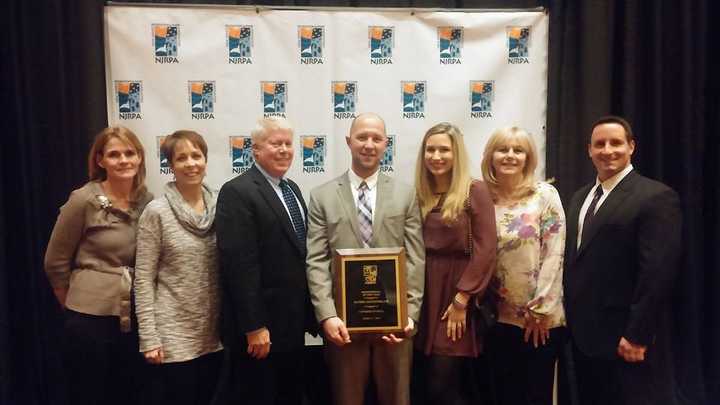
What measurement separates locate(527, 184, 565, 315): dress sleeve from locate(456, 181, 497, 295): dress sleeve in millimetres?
228

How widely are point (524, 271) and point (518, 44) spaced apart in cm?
152

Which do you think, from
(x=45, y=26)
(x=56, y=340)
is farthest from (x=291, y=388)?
(x=45, y=26)

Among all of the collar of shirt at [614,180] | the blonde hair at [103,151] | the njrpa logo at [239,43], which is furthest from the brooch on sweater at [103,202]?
the collar of shirt at [614,180]

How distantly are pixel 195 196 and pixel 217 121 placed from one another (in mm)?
859

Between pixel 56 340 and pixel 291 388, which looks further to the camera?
pixel 56 340

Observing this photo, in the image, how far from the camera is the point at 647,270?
2201 millimetres

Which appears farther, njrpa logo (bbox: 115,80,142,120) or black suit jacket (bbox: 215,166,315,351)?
njrpa logo (bbox: 115,80,142,120)

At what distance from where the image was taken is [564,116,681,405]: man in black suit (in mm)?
2217

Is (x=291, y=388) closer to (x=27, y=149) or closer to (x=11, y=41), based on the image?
(x=27, y=149)

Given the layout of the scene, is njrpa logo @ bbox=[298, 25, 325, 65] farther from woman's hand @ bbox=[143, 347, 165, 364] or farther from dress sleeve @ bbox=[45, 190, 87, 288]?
woman's hand @ bbox=[143, 347, 165, 364]

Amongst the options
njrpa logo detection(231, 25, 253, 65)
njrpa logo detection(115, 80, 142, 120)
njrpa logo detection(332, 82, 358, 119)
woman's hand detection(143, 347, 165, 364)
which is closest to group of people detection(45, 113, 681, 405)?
woman's hand detection(143, 347, 165, 364)

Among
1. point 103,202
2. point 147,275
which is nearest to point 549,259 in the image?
point 147,275

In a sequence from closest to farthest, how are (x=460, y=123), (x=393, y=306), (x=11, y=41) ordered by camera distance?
(x=393, y=306) → (x=11, y=41) → (x=460, y=123)

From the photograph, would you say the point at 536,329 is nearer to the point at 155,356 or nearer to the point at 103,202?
the point at 155,356
